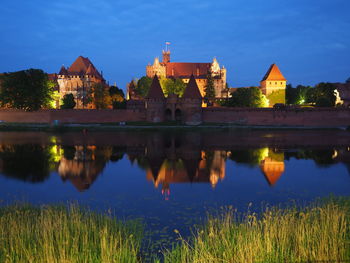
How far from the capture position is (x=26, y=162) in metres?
18.6

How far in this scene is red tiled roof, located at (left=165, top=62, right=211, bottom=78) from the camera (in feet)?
287

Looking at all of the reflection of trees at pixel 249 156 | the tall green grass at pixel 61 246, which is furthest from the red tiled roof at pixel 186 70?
the tall green grass at pixel 61 246

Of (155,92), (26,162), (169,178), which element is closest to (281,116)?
(155,92)

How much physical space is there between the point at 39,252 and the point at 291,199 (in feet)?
27.2

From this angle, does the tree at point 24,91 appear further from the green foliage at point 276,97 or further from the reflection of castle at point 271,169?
the green foliage at point 276,97

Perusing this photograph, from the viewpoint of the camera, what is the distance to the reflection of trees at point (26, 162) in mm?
15109

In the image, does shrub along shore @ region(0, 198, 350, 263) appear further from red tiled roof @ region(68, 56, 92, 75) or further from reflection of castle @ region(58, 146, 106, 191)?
red tiled roof @ region(68, 56, 92, 75)

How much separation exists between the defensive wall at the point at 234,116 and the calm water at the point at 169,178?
24.3 meters

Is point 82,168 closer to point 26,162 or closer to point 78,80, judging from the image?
point 26,162

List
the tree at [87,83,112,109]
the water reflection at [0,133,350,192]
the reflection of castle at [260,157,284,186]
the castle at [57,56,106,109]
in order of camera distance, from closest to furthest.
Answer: the reflection of castle at [260,157,284,186] → the water reflection at [0,133,350,192] → the tree at [87,83,112,109] → the castle at [57,56,106,109]

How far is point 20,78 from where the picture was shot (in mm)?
49750

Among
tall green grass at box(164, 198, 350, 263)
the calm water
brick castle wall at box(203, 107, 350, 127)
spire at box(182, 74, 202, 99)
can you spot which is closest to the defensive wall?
brick castle wall at box(203, 107, 350, 127)

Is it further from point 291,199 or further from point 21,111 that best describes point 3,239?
point 21,111

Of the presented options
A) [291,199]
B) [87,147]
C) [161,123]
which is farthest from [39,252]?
[161,123]
